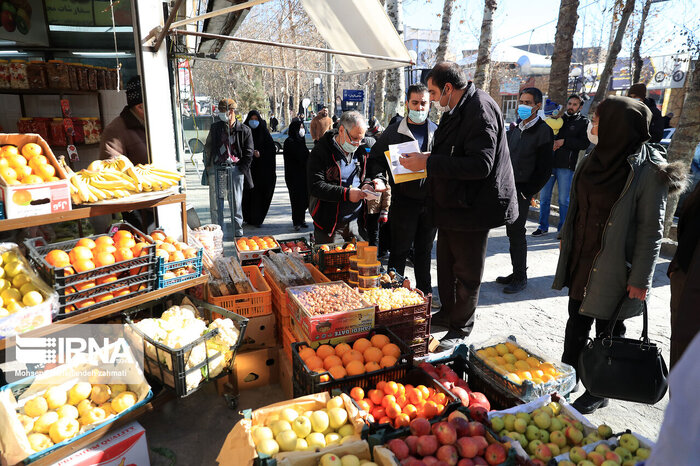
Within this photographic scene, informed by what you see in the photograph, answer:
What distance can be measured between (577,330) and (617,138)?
1384 millimetres

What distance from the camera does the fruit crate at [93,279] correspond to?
2.45m

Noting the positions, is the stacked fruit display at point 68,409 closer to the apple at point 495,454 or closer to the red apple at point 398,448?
the red apple at point 398,448

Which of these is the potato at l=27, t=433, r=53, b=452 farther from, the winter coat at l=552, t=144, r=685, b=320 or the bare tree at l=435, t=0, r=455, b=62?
the bare tree at l=435, t=0, r=455, b=62

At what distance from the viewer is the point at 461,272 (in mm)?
3643

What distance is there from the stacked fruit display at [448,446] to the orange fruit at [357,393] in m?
0.40

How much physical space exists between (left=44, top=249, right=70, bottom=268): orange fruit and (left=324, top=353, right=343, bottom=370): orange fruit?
165 cm

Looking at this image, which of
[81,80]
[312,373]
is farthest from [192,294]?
[81,80]

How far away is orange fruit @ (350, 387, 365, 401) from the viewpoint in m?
2.54

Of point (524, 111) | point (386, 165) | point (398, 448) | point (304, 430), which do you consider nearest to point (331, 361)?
point (304, 430)

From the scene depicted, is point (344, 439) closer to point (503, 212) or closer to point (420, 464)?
point (420, 464)

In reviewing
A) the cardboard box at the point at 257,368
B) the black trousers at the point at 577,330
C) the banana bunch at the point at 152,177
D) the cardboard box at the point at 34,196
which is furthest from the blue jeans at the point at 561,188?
the cardboard box at the point at 34,196

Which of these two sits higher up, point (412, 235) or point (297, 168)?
point (297, 168)

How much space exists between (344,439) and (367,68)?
493cm

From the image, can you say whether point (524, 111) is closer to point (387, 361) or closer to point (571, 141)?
point (571, 141)
